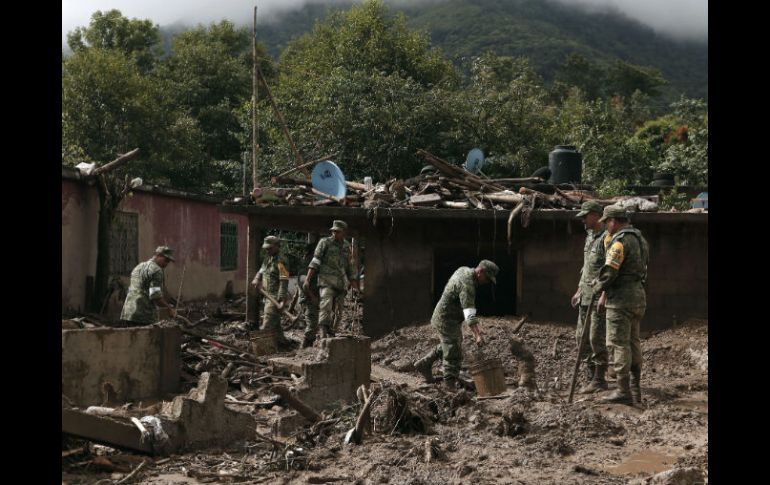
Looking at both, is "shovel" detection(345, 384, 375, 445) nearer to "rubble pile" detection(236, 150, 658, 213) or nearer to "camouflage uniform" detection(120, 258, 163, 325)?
"camouflage uniform" detection(120, 258, 163, 325)

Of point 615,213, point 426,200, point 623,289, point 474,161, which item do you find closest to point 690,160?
point 474,161

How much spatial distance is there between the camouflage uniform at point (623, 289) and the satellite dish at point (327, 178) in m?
6.21

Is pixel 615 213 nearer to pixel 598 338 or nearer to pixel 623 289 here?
pixel 623 289

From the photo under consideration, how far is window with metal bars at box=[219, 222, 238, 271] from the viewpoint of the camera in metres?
23.8

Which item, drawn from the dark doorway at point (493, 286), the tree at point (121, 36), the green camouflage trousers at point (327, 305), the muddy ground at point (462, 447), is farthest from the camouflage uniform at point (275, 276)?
the tree at point (121, 36)

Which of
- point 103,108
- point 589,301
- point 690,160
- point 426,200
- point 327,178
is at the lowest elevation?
point 589,301

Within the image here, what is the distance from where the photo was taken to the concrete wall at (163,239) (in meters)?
15.3

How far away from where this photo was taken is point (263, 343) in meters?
12.9

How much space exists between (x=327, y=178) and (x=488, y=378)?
241 inches

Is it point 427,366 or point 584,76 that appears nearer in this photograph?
point 427,366

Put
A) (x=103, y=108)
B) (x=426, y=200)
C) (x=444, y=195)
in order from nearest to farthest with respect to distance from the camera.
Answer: (x=426, y=200) < (x=444, y=195) < (x=103, y=108)

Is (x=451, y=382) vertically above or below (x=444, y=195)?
below

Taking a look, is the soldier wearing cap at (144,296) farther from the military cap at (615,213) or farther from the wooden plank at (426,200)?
the military cap at (615,213)
